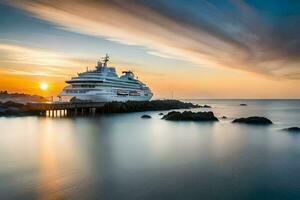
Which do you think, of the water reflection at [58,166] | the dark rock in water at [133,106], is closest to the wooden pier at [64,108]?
the dark rock in water at [133,106]

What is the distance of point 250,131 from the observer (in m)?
38.2

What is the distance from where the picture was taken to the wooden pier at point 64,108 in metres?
60.4

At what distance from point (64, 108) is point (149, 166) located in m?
47.4

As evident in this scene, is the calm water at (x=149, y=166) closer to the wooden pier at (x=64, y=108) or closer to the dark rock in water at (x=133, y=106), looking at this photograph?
the wooden pier at (x=64, y=108)

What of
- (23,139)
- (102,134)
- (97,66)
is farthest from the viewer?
(97,66)

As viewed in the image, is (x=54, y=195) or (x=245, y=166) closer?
(x=54, y=195)

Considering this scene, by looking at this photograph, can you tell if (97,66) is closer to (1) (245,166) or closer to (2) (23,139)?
(2) (23,139)

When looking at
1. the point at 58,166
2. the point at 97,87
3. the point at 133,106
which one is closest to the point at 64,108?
the point at 97,87

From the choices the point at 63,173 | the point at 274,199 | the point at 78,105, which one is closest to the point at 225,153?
the point at 274,199

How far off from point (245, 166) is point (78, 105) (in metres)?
52.1

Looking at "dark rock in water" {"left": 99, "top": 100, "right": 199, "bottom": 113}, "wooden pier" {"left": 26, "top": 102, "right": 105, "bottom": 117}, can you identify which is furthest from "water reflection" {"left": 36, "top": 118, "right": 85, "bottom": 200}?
"dark rock in water" {"left": 99, "top": 100, "right": 199, "bottom": 113}

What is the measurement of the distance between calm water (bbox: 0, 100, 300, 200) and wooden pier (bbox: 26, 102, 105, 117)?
2551cm

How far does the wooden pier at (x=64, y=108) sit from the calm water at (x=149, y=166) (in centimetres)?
2551

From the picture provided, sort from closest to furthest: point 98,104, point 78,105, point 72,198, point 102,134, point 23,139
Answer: point 72,198, point 23,139, point 102,134, point 78,105, point 98,104
